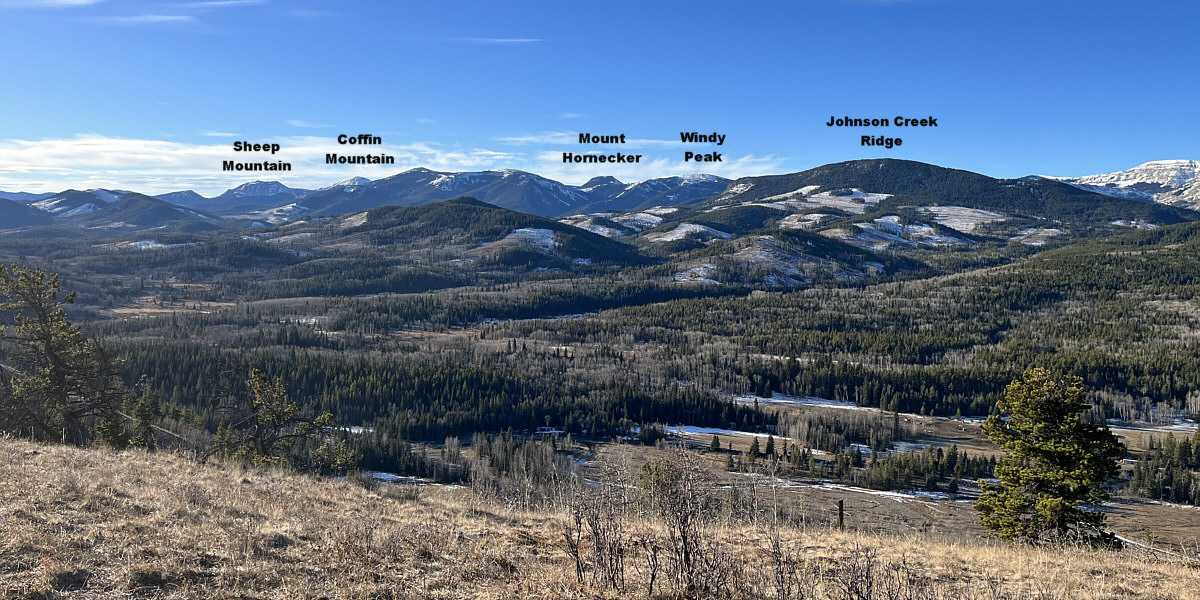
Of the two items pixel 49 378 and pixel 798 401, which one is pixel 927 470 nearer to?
pixel 798 401

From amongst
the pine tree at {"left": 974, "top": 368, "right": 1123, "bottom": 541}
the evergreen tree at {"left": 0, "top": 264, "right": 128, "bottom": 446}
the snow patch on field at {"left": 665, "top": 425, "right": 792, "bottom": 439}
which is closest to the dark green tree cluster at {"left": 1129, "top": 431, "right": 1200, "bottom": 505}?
the snow patch on field at {"left": 665, "top": 425, "right": 792, "bottom": 439}

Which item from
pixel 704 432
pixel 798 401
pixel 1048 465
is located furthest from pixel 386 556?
pixel 798 401

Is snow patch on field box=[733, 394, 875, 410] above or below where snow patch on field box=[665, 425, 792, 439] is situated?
above

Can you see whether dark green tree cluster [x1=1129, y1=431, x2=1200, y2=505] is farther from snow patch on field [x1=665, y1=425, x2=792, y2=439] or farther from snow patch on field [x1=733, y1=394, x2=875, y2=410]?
snow patch on field [x1=733, y1=394, x2=875, y2=410]

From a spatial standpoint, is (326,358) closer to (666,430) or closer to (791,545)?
(666,430)

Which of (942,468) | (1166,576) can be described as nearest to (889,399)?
(942,468)

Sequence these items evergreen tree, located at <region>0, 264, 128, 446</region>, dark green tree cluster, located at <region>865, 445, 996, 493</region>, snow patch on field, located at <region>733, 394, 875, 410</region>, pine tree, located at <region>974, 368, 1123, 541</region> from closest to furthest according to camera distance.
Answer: pine tree, located at <region>974, 368, 1123, 541</region> → evergreen tree, located at <region>0, 264, 128, 446</region> → dark green tree cluster, located at <region>865, 445, 996, 493</region> → snow patch on field, located at <region>733, 394, 875, 410</region>
